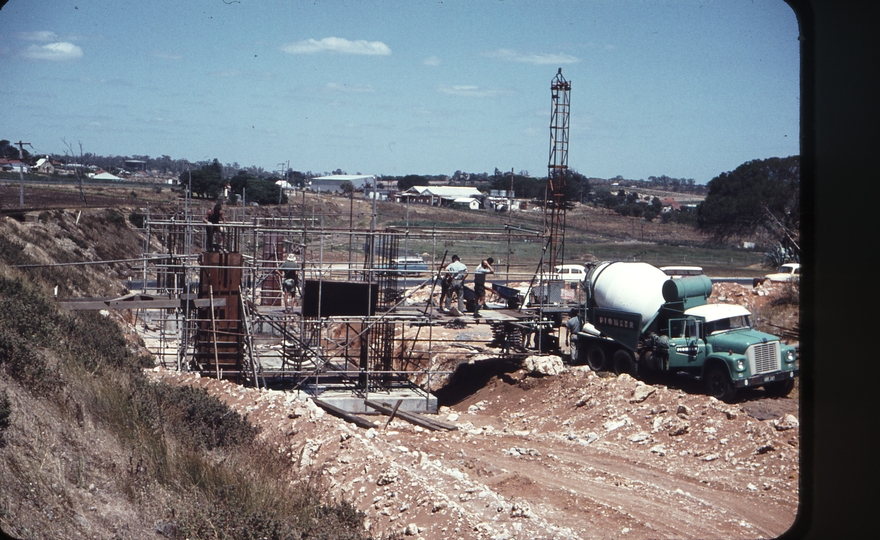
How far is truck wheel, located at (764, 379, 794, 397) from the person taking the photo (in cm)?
1711

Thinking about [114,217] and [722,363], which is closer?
[722,363]

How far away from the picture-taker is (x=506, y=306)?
2089 cm

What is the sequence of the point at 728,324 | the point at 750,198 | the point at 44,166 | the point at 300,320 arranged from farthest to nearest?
the point at 44,166 → the point at 750,198 → the point at 728,324 → the point at 300,320

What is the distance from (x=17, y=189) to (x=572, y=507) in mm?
43564

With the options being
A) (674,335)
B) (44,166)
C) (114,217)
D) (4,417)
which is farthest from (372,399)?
(44,166)

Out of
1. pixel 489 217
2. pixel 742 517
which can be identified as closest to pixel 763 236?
pixel 489 217

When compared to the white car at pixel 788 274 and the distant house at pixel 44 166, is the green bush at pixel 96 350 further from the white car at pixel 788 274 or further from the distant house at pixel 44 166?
the distant house at pixel 44 166

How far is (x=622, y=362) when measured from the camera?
61.2 ft

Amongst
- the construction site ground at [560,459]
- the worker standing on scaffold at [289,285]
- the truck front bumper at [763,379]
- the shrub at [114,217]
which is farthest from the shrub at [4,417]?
the shrub at [114,217]

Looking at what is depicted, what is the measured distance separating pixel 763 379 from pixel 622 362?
3331 millimetres

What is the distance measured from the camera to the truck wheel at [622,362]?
60.3 ft

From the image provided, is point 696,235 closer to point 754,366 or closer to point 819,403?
point 754,366

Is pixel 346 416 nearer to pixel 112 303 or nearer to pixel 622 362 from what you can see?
pixel 112 303

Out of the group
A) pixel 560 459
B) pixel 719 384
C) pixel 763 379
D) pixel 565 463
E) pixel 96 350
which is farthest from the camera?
pixel 719 384
